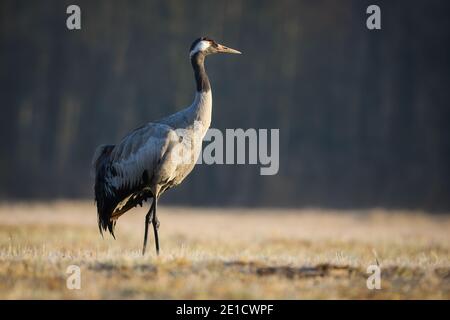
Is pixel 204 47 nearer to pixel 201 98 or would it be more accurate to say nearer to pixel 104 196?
pixel 201 98

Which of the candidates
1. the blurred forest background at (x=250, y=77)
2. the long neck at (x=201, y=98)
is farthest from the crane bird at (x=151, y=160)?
the blurred forest background at (x=250, y=77)

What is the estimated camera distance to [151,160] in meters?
9.82

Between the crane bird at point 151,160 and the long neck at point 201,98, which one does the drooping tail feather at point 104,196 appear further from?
the long neck at point 201,98

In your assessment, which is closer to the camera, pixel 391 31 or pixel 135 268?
pixel 135 268

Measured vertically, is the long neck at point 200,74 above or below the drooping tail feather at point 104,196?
above

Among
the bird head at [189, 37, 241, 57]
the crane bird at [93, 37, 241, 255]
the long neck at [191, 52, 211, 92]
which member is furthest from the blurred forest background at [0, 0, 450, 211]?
the crane bird at [93, 37, 241, 255]

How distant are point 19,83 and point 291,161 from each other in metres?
11.5

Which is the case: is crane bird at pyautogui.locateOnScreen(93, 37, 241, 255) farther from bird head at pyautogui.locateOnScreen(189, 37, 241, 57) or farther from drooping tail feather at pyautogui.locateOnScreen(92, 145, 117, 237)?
bird head at pyautogui.locateOnScreen(189, 37, 241, 57)

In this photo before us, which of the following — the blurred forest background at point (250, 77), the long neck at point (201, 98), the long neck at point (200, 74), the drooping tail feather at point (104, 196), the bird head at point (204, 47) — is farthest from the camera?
the blurred forest background at point (250, 77)

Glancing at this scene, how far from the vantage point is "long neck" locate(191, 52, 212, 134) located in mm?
10148

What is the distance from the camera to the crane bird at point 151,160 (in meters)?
9.77
